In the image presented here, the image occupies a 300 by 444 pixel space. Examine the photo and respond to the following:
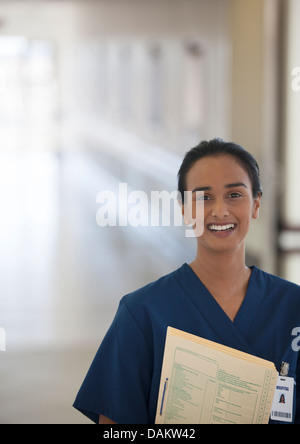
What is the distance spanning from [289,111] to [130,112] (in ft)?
7.16

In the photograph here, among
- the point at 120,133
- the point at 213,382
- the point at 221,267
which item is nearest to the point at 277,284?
A: the point at 221,267

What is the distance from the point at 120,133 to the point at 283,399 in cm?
417

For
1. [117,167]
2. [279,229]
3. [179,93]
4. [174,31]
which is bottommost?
[279,229]

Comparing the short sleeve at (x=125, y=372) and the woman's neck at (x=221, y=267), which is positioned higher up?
the woman's neck at (x=221, y=267)

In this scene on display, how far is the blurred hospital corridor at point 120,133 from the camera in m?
2.82

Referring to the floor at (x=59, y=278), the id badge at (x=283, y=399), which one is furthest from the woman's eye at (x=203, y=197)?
the floor at (x=59, y=278)

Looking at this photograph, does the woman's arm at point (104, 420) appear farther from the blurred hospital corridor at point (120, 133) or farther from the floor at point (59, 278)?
the floor at point (59, 278)

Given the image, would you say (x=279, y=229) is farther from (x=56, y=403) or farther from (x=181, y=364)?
(x=181, y=364)

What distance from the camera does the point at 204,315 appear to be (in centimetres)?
91

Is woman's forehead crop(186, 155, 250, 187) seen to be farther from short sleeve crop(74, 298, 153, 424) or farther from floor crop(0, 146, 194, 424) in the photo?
floor crop(0, 146, 194, 424)

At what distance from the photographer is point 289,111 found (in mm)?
2924
